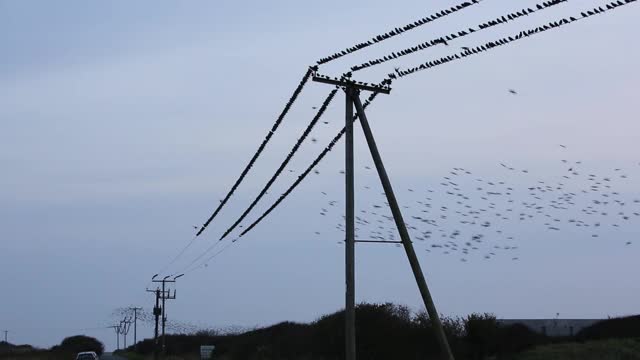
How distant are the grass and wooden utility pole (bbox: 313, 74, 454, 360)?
2324 cm

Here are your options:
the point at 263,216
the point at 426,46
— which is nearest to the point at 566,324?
the point at 263,216

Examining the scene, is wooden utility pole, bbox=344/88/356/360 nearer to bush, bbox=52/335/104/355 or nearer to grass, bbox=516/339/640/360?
grass, bbox=516/339/640/360

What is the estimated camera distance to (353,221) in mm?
21922

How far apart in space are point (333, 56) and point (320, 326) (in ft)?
118

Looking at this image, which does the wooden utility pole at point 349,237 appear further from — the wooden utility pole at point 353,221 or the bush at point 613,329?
the bush at point 613,329

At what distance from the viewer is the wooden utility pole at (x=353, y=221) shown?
21031 millimetres

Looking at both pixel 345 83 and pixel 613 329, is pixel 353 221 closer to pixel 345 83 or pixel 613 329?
pixel 345 83

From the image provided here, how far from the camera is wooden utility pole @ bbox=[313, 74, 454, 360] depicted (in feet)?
69.0

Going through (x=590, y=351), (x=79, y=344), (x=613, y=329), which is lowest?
(x=590, y=351)

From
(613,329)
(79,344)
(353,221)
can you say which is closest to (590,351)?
(613,329)

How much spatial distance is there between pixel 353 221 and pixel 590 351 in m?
28.0

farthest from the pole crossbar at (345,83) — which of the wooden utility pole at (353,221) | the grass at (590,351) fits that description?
the grass at (590,351)

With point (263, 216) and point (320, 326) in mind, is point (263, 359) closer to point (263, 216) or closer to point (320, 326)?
point (320, 326)

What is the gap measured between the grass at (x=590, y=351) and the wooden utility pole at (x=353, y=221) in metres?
23.2
